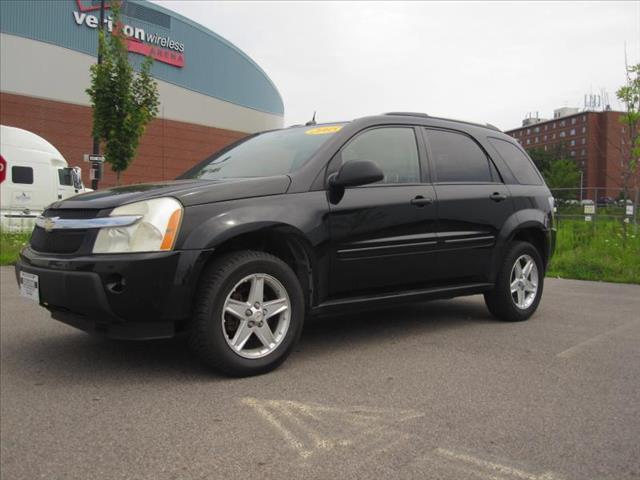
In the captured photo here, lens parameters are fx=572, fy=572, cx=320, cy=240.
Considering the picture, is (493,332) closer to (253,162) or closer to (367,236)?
(367,236)

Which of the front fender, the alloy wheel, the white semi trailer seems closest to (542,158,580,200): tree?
the white semi trailer

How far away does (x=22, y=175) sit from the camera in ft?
50.5

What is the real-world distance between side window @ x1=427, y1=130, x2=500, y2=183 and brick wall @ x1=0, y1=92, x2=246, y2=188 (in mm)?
27474

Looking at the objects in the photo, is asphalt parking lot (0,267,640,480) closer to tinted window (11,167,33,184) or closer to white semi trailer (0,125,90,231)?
white semi trailer (0,125,90,231)

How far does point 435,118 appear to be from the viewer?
4824 mm

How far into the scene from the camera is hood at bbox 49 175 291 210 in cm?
325

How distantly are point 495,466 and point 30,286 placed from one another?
2767 mm

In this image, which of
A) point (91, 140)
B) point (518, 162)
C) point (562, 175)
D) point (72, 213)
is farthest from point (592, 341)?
→ point (562, 175)

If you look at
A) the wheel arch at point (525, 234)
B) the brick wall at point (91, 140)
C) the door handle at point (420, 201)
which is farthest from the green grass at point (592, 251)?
the brick wall at point (91, 140)

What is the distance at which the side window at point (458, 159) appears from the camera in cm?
462

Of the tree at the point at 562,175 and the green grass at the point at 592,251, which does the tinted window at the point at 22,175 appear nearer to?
the green grass at the point at 592,251

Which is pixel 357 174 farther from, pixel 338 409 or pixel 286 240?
pixel 338 409

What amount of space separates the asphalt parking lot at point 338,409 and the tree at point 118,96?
9.54m

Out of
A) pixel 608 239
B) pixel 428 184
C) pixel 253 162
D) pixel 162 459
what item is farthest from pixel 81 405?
pixel 608 239
